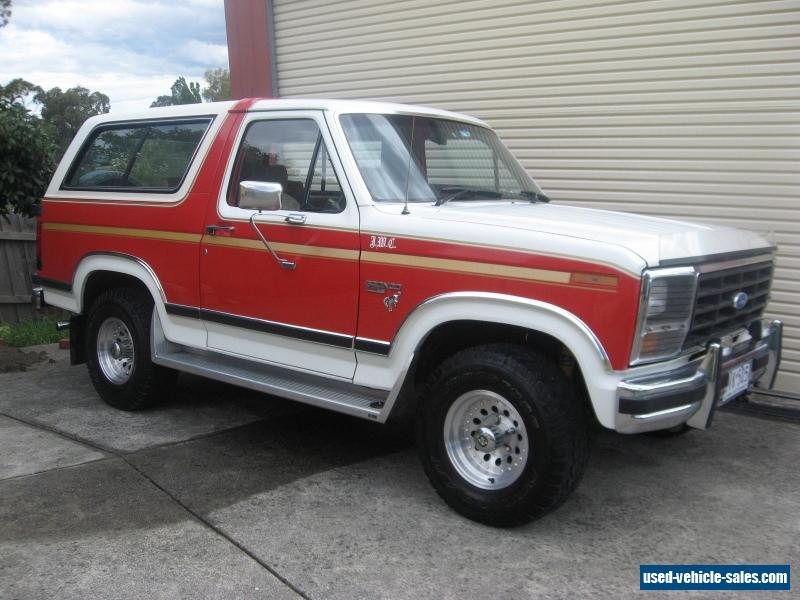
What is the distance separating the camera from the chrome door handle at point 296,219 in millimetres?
4109

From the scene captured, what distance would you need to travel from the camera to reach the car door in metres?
4.01

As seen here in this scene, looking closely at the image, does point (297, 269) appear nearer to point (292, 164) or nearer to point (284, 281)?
point (284, 281)

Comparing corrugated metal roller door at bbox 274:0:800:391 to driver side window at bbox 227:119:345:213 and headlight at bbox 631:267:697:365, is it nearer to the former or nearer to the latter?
headlight at bbox 631:267:697:365

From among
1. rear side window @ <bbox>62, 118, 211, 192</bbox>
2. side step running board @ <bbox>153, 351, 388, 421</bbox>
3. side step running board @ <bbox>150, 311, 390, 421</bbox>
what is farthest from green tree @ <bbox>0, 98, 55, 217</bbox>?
side step running board @ <bbox>153, 351, 388, 421</bbox>

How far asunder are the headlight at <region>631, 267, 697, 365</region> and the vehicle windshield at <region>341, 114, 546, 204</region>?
133cm

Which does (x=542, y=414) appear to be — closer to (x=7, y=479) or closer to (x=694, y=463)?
(x=694, y=463)

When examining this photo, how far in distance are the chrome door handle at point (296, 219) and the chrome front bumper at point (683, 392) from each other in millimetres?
1972

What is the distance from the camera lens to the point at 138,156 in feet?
17.2

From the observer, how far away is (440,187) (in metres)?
Answer: 4.19

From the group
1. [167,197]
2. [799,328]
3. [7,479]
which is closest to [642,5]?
[799,328]

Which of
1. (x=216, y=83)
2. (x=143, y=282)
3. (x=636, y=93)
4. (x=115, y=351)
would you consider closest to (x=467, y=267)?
(x=143, y=282)

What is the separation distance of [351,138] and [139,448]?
2403 millimetres

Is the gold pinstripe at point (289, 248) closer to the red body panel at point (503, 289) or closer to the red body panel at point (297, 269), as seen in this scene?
the red body panel at point (297, 269)

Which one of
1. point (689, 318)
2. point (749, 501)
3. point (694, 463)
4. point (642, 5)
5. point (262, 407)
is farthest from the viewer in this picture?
point (642, 5)
